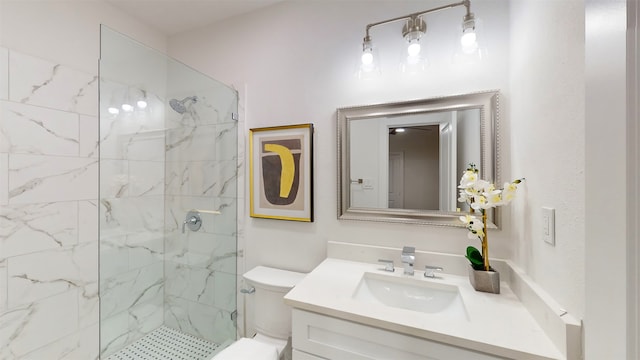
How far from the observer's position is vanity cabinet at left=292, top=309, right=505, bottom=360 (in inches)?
33.4

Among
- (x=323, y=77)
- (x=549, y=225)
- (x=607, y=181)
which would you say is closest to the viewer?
Answer: (x=607, y=181)

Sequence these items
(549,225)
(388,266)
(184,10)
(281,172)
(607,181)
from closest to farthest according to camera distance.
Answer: (607,181)
(549,225)
(388,266)
(281,172)
(184,10)

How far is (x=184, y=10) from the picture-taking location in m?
1.80

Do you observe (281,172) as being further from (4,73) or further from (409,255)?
(4,73)

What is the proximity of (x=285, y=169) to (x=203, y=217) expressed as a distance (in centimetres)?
61

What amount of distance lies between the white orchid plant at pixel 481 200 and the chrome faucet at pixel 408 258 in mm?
241

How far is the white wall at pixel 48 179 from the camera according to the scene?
1.30 meters

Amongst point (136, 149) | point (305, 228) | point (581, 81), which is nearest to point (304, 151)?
point (305, 228)

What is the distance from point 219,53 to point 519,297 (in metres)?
2.26

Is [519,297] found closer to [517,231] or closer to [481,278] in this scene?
[481,278]

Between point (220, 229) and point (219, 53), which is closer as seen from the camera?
point (220, 229)

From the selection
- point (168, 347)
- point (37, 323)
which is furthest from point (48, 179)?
point (168, 347)

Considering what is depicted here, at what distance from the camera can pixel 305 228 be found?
1634 millimetres

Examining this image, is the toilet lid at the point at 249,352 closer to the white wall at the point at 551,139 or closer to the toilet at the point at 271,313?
the toilet at the point at 271,313
